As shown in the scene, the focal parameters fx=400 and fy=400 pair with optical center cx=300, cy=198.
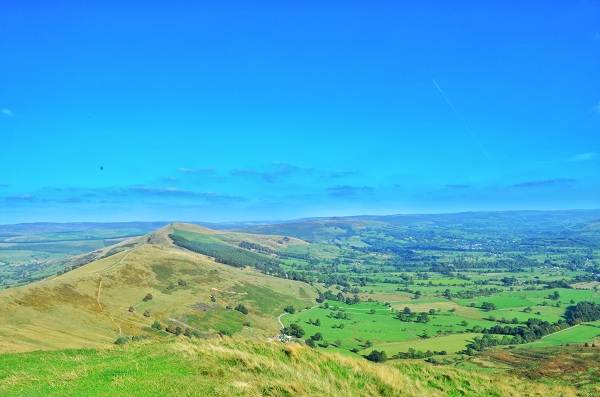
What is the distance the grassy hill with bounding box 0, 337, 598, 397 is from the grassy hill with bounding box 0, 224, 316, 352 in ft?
87.6

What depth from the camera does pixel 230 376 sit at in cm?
Answer: 1507

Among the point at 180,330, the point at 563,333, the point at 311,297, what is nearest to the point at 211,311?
the point at 180,330

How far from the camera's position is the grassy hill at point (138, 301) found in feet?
217

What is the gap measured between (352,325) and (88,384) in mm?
111204

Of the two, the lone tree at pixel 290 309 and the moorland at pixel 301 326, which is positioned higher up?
the moorland at pixel 301 326

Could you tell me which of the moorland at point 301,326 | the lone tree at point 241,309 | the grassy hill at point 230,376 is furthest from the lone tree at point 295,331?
the grassy hill at point 230,376

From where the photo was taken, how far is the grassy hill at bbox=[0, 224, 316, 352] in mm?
66000

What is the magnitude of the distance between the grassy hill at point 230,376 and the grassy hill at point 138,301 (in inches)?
1051

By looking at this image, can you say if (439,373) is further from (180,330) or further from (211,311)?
(211,311)

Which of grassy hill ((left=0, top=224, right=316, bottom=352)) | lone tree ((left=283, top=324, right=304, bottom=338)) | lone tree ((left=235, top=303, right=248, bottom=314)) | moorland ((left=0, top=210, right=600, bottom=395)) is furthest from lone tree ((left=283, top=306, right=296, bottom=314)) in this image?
lone tree ((left=283, top=324, right=304, bottom=338))

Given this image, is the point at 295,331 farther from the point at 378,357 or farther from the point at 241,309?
the point at 378,357

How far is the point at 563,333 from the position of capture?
9644cm

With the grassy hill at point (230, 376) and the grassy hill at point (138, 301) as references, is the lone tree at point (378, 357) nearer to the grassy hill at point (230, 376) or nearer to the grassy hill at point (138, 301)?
Answer: the grassy hill at point (138, 301)

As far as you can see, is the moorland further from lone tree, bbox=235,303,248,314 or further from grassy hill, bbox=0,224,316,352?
grassy hill, bbox=0,224,316,352
